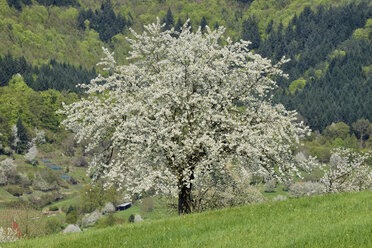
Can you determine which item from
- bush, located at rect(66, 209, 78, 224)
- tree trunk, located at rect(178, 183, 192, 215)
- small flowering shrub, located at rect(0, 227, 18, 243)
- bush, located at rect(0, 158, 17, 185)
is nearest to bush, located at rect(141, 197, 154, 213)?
bush, located at rect(66, 209, 78, 224)

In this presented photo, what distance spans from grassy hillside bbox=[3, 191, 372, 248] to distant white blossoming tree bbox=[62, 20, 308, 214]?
402cm

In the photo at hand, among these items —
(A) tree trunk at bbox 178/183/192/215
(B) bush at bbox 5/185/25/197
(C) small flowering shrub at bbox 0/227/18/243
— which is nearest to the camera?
(A) tree trunk at bbox 178/183/192/215

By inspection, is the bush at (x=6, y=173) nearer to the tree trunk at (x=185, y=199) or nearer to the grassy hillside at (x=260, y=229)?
the tree trunk at (x=185, y=199)

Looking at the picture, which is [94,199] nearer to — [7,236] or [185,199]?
[7,236]

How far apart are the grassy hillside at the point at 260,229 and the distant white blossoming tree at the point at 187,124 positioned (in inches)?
158

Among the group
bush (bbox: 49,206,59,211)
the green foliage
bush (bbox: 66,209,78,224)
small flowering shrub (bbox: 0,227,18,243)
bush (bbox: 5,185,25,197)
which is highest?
small flowering shrub (bbox: 0,227,18,243)

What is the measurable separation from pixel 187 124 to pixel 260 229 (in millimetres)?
9829

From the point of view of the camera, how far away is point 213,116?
2345 cm

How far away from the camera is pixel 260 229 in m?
15.6

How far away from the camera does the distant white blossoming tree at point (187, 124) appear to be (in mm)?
22781

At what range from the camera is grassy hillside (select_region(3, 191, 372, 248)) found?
1411 centimetres

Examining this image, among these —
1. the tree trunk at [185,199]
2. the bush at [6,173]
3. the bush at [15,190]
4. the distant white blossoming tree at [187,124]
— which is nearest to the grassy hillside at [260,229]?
the distant white blossoming tree at [187,124]

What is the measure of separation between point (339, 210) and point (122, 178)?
33.8 ft

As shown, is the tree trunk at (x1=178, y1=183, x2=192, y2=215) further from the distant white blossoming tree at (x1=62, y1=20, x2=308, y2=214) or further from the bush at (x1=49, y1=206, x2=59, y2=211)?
the bush at (x1=49, y1=206, x2=59, y2=211)
